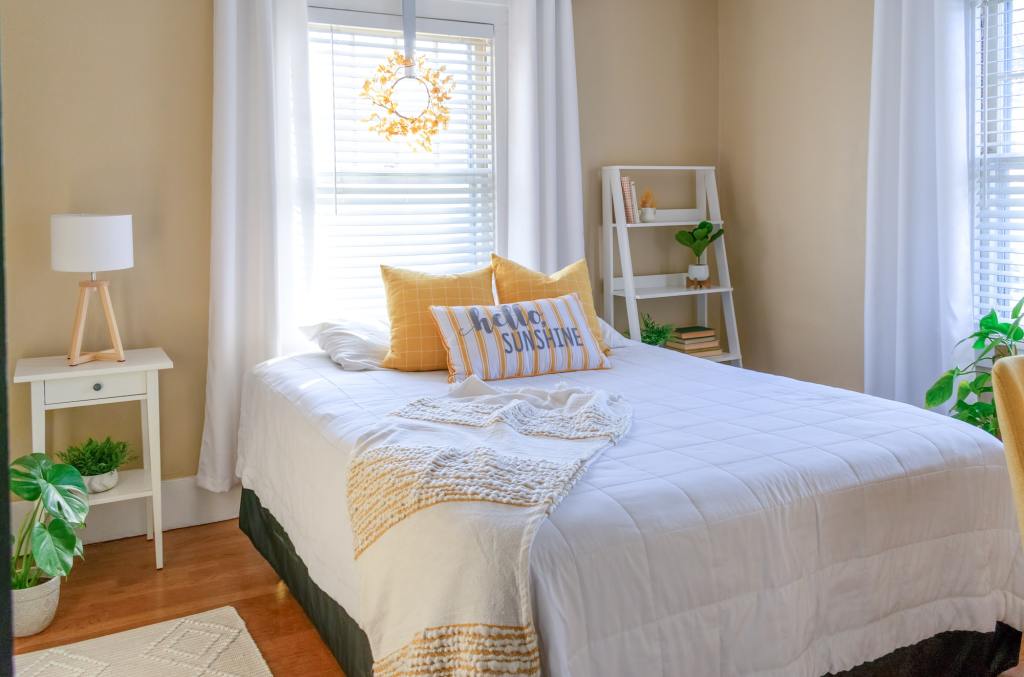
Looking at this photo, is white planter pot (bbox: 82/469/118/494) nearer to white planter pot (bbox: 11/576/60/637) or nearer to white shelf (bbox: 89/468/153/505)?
white shelf (bbox: 89/468/153/505)

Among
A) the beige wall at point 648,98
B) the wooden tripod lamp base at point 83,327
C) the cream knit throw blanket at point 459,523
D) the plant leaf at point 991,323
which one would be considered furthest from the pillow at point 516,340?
the plant leaf at point 991,323

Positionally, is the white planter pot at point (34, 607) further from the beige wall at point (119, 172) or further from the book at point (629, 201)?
the book at point (629, 201)

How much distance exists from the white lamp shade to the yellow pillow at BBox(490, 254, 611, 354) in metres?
1.41

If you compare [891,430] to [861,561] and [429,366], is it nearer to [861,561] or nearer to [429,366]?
[861,561]

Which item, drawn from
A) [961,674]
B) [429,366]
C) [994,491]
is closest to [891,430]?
[994,491]

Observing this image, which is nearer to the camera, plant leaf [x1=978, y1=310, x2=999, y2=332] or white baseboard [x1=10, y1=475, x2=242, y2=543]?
plant leaf [x1=978, y1=310, x2=999, y2=332]

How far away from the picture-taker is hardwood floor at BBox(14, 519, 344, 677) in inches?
106

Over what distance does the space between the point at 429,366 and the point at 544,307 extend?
48 cm

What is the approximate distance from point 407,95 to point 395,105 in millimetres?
68

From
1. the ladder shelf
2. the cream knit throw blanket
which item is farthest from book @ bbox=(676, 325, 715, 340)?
the cream knit throw blanket

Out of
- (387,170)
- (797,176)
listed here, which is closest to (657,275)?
(797,176)

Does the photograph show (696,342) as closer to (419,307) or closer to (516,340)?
(516,340)

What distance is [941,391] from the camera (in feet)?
10.8

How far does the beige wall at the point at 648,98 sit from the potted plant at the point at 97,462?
2.36 m
